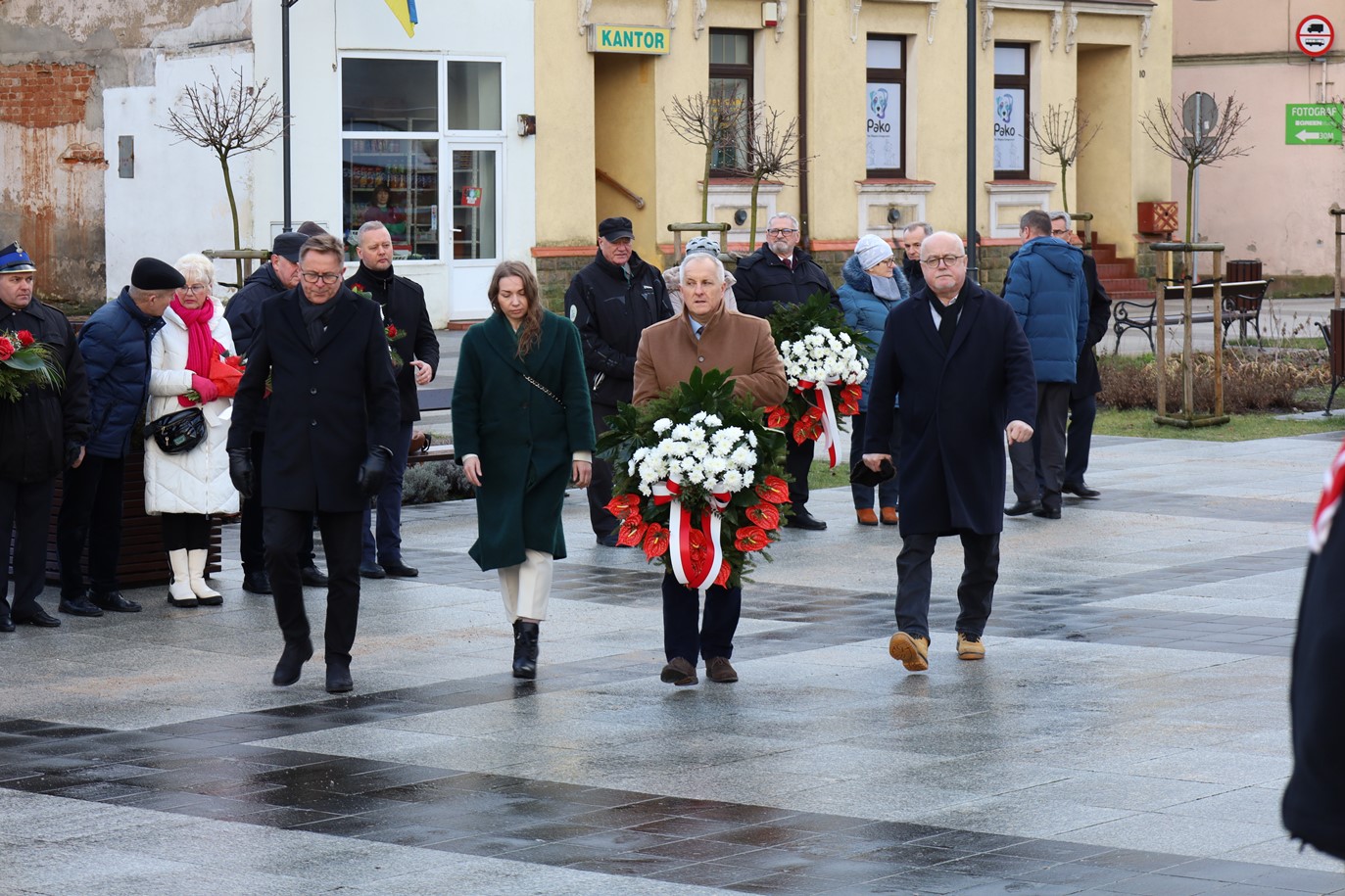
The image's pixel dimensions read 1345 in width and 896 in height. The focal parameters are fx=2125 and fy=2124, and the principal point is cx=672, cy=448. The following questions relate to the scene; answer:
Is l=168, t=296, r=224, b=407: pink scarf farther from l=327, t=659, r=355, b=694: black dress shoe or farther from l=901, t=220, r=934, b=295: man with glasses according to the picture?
l=901, t=220, r=934, b=295: man with glasses

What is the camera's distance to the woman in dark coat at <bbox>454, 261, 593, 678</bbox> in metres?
9.11

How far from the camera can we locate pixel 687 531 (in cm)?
878

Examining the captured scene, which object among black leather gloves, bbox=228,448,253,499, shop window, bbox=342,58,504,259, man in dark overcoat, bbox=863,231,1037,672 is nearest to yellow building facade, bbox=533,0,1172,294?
shop window, bbox=342,58,504,259

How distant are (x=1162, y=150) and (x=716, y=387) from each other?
30.9 m

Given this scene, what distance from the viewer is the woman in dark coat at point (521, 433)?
9.11m

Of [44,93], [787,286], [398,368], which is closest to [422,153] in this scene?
[44,93]

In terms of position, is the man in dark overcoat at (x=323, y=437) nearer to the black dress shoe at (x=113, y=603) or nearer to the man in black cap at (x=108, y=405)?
the man in black cap at (x=108, y=405)

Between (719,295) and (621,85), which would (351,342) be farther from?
(621,85)

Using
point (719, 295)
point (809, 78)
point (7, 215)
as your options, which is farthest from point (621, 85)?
point (719, 295)

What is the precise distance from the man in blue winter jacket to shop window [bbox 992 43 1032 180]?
22658 millimetres

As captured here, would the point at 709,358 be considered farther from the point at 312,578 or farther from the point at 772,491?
the point at 312,578

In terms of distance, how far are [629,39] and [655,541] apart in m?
23.4

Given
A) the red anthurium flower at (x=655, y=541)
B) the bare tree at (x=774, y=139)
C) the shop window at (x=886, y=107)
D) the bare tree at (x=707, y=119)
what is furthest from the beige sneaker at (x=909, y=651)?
the shop window at (x=886, y=107)

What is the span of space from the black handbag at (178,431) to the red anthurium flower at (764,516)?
3469 millimetres
